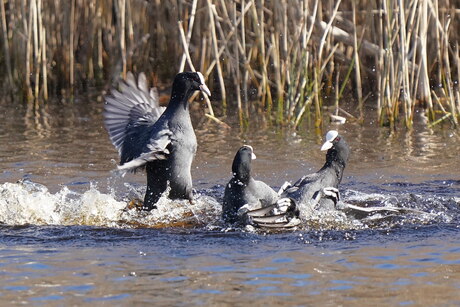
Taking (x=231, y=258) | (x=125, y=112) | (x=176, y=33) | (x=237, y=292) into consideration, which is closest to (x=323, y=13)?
(x=176, y=33)

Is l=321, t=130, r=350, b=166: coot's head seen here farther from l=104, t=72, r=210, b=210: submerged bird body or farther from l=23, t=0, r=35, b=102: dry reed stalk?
l=23, t=0, r=35, b=102: dry reed stalk

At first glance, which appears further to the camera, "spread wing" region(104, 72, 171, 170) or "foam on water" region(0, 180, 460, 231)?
"spread wing" region(104, 72, 171, 170)

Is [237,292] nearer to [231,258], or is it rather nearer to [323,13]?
[231,258]

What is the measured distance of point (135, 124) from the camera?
5.86 metres

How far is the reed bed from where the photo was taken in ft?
25.4

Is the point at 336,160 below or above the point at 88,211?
above

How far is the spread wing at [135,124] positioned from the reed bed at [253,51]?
170cm

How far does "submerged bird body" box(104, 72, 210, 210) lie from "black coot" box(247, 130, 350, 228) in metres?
0.68

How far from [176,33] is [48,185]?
4.01 m

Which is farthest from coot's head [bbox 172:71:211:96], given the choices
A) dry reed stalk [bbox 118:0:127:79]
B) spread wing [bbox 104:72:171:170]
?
dry reed stalk [bbox 118:0:127:79]

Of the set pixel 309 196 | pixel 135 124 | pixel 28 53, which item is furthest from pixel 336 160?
pixel 28 53

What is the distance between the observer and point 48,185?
20.3 feet

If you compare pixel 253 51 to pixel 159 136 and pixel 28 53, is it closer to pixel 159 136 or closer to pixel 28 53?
pixel 28 53

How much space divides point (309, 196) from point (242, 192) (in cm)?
47
